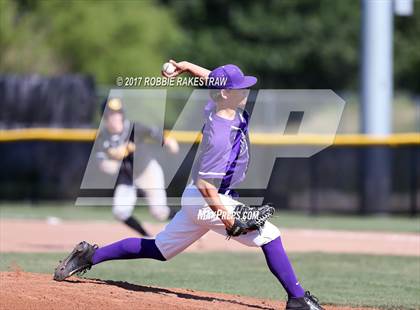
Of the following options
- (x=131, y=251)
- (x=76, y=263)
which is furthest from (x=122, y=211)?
(x=131, y=251)

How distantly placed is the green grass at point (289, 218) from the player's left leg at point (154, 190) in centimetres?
401

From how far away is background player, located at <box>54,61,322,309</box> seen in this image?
7.37m

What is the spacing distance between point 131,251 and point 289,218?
33.5 ft

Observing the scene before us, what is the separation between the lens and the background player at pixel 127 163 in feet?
39.8

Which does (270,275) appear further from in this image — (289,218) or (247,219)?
(289,218)

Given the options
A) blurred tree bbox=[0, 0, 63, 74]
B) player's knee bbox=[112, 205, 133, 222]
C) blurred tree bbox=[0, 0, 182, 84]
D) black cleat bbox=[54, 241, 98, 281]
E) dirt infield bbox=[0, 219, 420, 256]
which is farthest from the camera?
blurred tree bbox=[0, 0, 182, 84]

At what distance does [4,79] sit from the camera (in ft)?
69.6

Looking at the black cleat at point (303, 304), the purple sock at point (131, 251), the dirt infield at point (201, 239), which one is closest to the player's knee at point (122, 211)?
the dirt infield at point (201, 239)

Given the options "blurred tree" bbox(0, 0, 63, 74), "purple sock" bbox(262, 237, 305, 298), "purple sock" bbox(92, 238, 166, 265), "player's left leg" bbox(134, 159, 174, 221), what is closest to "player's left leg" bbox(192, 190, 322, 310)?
"purple sock" bbox(262, 237, 305, 298)

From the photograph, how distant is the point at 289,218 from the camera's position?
18.1 meters

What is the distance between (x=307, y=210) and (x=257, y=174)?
1267mm

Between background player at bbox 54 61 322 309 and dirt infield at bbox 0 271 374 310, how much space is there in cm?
47

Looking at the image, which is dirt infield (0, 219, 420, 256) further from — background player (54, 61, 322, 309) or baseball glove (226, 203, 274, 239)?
baseball glove (226, 203, 274, 239)

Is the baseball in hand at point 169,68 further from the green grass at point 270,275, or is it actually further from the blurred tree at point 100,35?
the blurred tree at point 100,35
